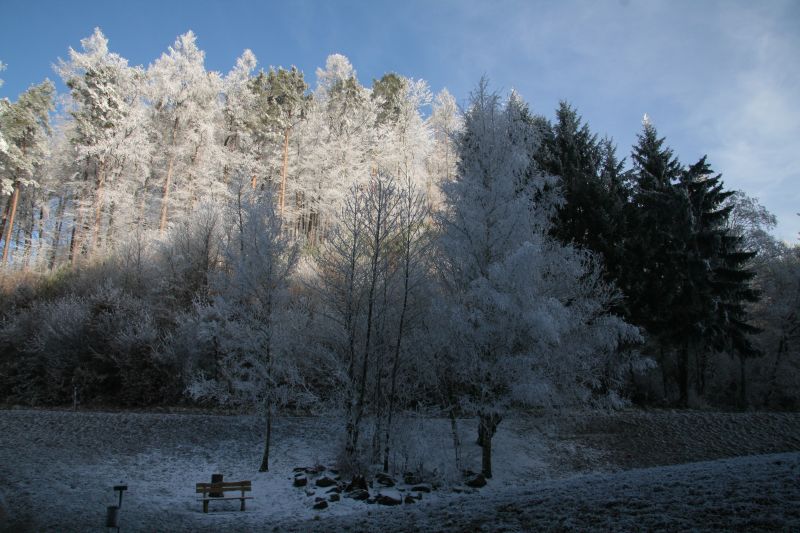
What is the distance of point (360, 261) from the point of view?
1248 centimetres

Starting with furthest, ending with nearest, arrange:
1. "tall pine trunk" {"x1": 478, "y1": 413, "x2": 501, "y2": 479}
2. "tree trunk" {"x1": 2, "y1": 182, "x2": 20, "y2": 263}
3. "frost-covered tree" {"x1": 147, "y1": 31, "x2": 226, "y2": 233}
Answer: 1. "frost-covered tree" {"x1": 147, "y1": 31, "x2": 226, "y2": 233}
2. "tree trunk" {"x1": 2, "y1": 182, "x2": 20, "y2": 263}
3. "tall pine trunk" {"x1": 478, "y1": 413, "x2": 501, "y2": 479}

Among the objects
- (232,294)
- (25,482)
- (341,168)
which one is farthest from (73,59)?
(25,482)

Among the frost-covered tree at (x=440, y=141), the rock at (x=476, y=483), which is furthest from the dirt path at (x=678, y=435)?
the frost-covered tree at (x=440, y=141)

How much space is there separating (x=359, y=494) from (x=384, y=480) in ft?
3.60

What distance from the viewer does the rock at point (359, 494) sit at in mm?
9328

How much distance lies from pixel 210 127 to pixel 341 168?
8166 millimetres

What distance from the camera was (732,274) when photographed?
19.9 m

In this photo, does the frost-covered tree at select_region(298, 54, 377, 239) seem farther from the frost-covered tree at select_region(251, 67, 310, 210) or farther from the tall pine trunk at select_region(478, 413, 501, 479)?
the tall pine trunk at select_region(478, 413, 501, 479)

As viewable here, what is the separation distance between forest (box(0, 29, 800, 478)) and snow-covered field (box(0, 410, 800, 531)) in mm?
1572

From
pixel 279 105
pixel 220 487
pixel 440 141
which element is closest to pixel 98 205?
pixel 279 105

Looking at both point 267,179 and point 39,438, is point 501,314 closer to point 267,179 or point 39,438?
point 39,438

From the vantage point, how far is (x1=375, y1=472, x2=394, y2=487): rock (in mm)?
10277

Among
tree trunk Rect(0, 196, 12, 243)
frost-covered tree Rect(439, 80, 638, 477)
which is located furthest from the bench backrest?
tree trunk Rect(0, 196, 12, 243)

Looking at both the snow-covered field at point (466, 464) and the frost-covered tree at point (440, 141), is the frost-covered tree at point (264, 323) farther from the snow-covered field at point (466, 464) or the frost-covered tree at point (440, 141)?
the frost-covered tree at point (440, 141)
